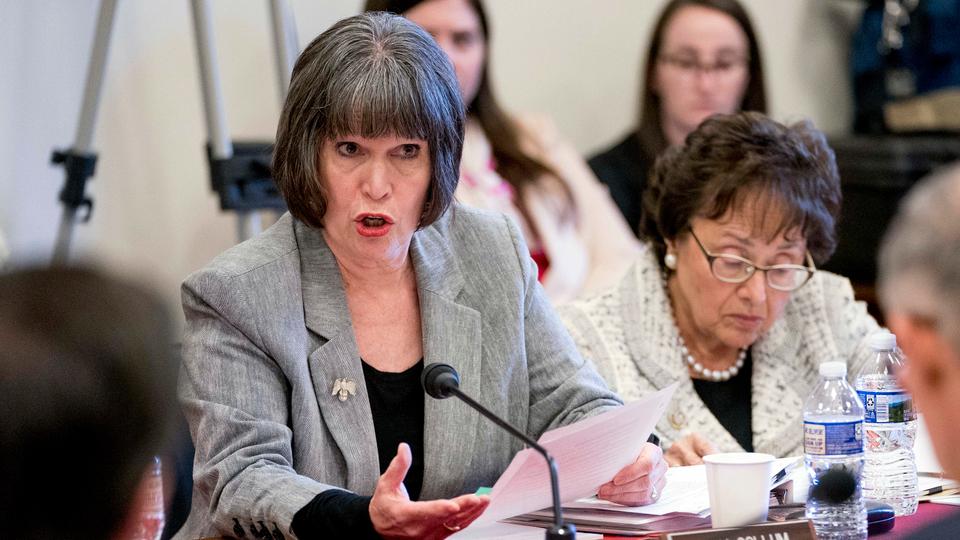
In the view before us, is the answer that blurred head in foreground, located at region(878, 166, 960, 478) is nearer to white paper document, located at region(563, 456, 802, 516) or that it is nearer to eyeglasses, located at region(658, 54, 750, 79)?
white paper document, located at region(563, 456, 802, 516)

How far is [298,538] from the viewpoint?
1.70 meters

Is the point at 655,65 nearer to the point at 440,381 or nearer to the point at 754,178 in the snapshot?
the point at 754,178

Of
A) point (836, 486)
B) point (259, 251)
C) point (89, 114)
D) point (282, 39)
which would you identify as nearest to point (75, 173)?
point (89, 114)

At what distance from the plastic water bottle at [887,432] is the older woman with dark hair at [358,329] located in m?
0.35

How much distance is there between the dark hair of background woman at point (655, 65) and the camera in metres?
4.12

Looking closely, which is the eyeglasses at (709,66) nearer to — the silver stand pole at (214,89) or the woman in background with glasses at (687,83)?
the woman in background with glasses at (687,83)

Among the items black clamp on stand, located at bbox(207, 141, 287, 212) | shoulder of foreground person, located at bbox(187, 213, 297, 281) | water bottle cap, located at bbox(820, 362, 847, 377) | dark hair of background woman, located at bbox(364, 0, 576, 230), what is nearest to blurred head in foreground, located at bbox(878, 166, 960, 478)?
water bottle cap, located at bbox(820, 362, 847, 377)

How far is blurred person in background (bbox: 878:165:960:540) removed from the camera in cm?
106

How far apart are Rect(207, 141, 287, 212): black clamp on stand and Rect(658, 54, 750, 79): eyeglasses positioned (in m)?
1.58

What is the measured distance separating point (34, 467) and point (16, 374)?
0.06 m

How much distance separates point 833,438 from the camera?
5.87 feet

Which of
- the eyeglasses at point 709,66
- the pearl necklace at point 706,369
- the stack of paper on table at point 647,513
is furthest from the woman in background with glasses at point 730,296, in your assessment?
the eyeglasses at point 709,66

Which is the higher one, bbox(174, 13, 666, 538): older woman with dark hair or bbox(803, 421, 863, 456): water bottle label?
bbox(174, 13, 666, 538): older woman with dark hair

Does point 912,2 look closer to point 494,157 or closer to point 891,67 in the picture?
point 891,67
